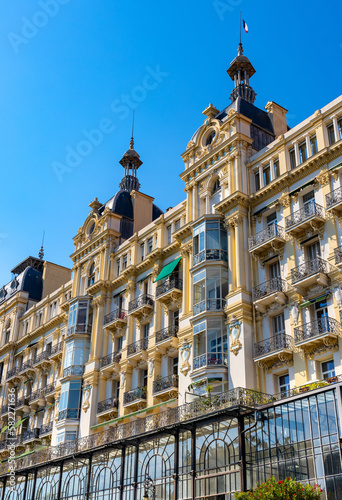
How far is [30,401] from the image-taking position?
55.2 m

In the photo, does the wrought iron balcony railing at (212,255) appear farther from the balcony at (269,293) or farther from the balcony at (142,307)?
the balcony at (142,307)

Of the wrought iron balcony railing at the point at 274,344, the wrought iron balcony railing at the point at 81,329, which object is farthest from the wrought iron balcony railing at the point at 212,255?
the wrought iron balcony railing at the point at 81,329

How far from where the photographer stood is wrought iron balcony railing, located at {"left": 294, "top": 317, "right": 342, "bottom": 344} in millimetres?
30422

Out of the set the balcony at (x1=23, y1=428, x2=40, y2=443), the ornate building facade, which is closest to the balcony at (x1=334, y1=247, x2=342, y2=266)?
the ornate building facade

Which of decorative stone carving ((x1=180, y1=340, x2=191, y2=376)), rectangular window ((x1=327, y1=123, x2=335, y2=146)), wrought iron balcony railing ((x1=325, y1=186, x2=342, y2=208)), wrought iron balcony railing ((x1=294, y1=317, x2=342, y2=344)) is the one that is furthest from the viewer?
Result: decorative stone carving ((x1=180, y1=340, x2=191, y2=376))

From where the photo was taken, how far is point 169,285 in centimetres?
4234

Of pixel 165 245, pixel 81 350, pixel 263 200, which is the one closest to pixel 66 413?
pixel 81 350

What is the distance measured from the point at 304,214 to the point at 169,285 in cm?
1175

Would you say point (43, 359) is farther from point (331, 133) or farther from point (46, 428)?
point (331, 133)

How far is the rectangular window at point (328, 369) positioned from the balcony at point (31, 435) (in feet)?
95.1

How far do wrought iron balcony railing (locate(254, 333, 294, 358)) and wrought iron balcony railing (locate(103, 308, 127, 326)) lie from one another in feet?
47.7

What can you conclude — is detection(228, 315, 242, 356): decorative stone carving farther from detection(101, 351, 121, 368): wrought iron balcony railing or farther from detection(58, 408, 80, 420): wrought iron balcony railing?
detection(58, 408, 80, 420): wrought iron balcony railing

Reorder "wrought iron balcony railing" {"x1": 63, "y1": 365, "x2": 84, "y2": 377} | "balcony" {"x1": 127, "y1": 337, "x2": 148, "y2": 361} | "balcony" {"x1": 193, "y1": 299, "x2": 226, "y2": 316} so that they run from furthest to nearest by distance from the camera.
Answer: "wrought iron balcony railing" {"x1": 63, "y1": 365, "x2": 84, "y2": 377} < "balcony" {"x1": 127, "y1": 337, "x2": 148, "y2": 361} < "balcony" {"x1": 193, "y1": 299, "x2": 226, "y2": 316}

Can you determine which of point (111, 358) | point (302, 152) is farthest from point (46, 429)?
point (302, 152)
